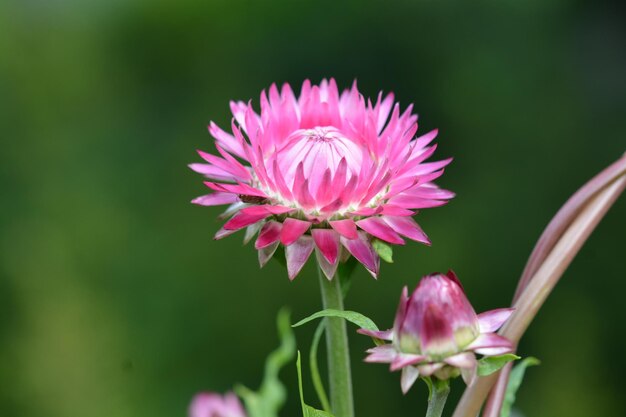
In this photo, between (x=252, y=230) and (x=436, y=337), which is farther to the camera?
(x=252, y=230)

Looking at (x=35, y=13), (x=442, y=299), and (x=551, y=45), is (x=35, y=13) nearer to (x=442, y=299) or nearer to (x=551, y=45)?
(x=551, y=45)

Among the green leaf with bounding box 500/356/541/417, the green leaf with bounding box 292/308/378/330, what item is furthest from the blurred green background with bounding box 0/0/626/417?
the green leaf with bounding box 292/308/378/330

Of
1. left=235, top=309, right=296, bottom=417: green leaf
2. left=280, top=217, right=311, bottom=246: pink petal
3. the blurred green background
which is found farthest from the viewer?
the blurred green background

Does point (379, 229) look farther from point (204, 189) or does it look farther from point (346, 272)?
point (204, 189)

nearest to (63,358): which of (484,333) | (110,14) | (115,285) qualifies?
(115,285)

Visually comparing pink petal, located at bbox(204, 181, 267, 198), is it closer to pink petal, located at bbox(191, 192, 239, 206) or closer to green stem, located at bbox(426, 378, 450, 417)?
pink petal, located at bbox(191, 192, 239, 206)

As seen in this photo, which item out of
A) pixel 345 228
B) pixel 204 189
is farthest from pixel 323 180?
pixel 204 189
